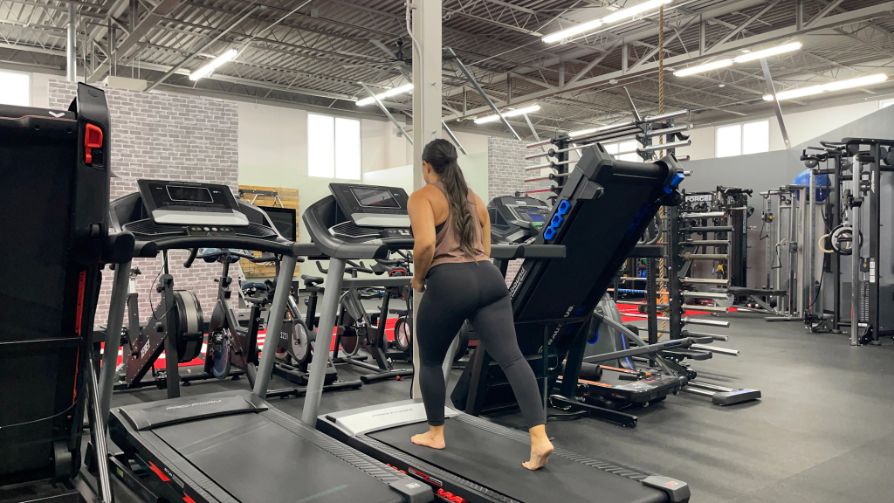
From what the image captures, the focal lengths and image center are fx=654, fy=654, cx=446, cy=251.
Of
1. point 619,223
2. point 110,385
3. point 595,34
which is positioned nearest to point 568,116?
point 595,34

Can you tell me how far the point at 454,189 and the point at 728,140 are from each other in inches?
691

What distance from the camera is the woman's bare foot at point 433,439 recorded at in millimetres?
2930

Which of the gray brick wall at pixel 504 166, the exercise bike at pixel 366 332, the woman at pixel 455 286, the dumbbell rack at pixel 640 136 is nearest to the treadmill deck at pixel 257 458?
the woman at pixel 455 286

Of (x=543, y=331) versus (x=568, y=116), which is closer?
(x=543, y=331)

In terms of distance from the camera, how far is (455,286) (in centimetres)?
270

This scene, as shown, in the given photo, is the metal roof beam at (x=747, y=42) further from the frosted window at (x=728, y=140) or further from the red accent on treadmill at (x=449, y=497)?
the red accent on treadmill at (x=449, y=497)

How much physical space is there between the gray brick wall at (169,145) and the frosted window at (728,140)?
14.1 metres

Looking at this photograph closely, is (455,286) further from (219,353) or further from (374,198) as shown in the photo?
(219,353)

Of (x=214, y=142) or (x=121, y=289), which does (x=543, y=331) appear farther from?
(x=214, y=142)

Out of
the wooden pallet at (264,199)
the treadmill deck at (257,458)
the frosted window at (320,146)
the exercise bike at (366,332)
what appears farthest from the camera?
the frosted window at (320,146)

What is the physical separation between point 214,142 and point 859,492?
8.12 meters

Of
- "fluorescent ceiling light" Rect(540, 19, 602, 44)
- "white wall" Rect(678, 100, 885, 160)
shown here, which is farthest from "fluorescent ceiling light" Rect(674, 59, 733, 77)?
"white wall" Rect(678, 100, 885, 160)

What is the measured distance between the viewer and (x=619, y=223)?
12.7 feet

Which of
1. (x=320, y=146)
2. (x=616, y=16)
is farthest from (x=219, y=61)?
(x=616, y=16)
